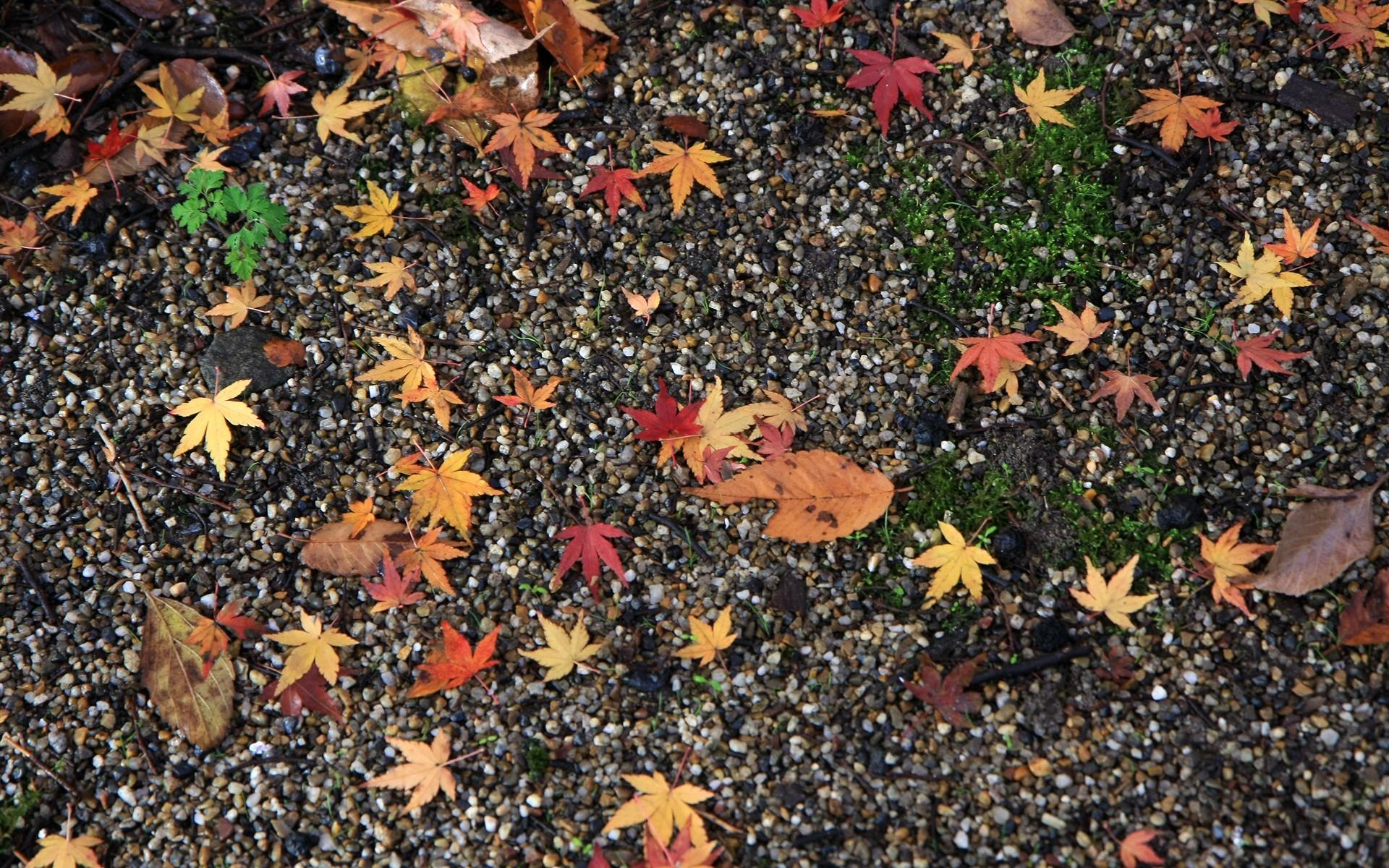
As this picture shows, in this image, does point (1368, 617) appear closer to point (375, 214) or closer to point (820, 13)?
point (820, 13)

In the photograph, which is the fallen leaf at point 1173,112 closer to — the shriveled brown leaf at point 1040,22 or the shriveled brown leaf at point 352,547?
the shriveled brown leaf at point 1040,22

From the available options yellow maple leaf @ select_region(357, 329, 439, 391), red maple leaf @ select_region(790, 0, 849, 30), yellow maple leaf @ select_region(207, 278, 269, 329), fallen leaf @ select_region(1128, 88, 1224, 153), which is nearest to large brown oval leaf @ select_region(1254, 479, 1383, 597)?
fallen leaf @ select_region(1128, 88, 1224, 153)

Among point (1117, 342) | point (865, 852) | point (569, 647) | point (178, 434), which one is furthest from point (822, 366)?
point (178, 434)

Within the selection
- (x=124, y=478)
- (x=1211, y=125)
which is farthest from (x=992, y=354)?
(x=124, y=478)

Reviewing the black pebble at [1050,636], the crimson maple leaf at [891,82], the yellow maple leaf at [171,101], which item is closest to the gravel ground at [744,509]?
the black pebble at [1050,636]

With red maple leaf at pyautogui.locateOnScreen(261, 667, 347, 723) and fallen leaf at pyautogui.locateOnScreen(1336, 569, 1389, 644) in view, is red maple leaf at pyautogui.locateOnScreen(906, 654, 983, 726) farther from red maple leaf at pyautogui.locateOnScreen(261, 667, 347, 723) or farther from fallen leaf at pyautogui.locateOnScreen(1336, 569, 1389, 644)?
red maple leaf at pyautogui.locateOnScreen(261, 667, 347, 723)

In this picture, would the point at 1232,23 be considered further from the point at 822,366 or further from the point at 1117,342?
the point at 822,366
